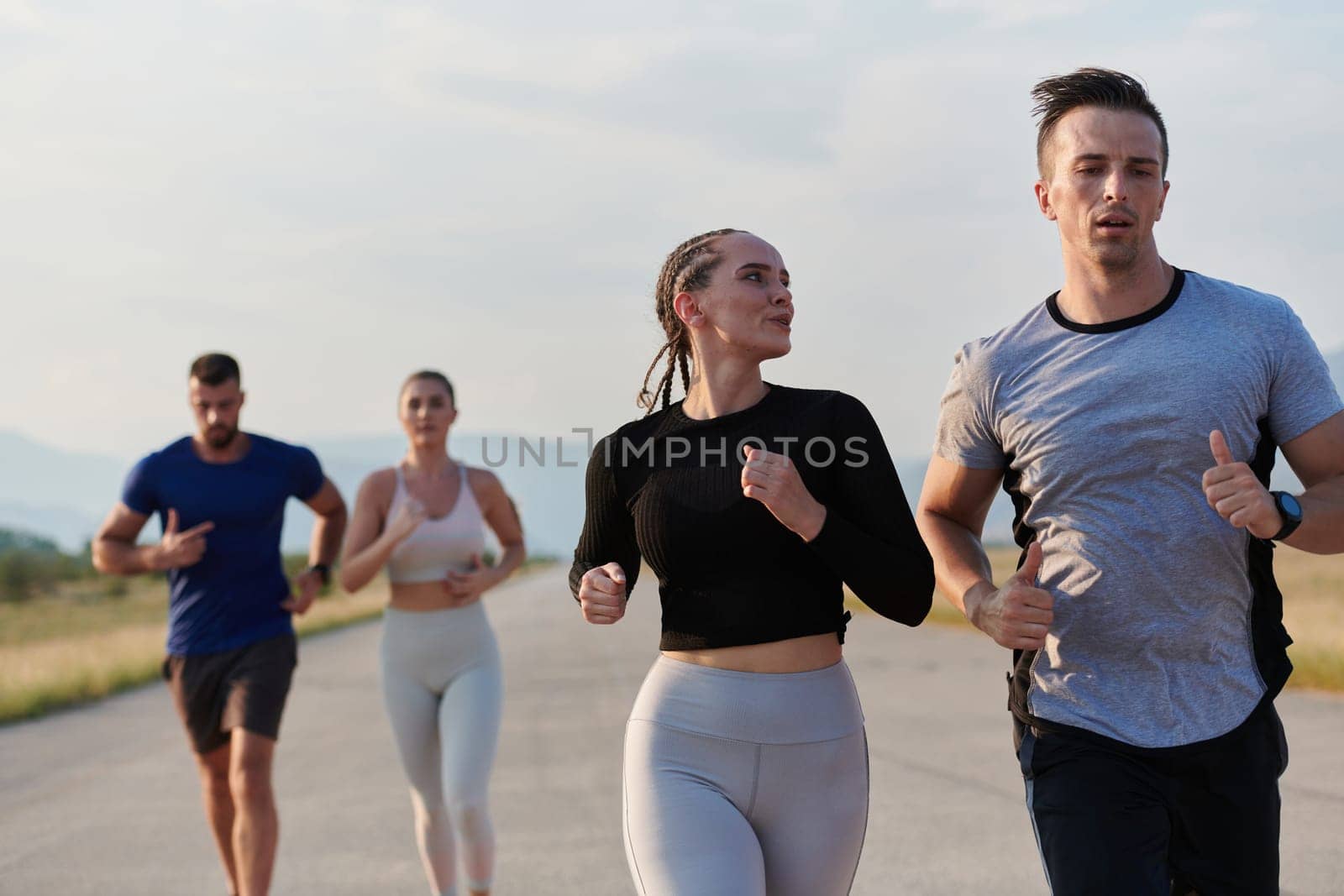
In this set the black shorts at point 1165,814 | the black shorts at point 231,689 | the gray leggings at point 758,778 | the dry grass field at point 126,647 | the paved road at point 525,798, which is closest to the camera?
the black shorts at point 1165,814

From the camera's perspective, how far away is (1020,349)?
3900 mm

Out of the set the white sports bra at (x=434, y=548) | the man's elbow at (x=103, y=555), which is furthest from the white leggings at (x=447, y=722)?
the man's elbow at (x=103, y=555)

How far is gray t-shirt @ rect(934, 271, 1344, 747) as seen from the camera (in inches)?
141

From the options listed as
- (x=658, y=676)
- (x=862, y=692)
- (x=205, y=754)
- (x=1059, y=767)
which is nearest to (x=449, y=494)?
(x=205, y=754)

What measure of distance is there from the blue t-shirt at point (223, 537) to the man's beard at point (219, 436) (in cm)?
10

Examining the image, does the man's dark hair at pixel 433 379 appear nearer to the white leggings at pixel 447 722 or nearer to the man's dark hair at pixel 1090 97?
the white leggings at pixel 447 722

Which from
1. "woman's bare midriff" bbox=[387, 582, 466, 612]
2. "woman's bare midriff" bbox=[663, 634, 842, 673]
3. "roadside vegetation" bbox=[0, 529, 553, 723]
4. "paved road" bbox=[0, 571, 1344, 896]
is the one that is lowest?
"roadside vegetation" bbox=[0, 529, 553, 723]

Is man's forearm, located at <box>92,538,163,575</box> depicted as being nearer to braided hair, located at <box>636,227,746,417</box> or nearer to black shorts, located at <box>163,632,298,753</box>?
black shorts, located at <box>163,632,298,753</box>

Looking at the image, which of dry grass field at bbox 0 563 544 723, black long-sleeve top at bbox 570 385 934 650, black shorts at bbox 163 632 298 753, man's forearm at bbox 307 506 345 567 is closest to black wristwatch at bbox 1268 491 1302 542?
black long-sleeve top at bbox 570 385 934 650

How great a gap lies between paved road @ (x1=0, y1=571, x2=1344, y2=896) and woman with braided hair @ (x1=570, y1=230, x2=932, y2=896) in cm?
358

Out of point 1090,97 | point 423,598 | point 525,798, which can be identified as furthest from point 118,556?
point 1090,97

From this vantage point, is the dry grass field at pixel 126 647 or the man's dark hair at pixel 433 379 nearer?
the man's dark hair at pixel 433 379

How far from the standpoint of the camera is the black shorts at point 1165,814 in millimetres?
3523

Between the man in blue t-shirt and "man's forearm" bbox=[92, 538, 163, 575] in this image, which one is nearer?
the man in blue t-shirt
